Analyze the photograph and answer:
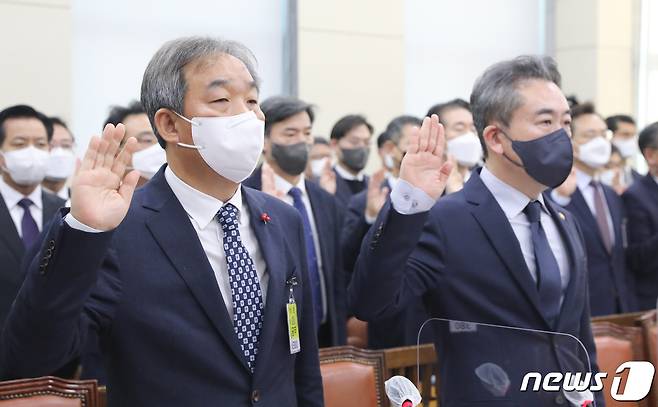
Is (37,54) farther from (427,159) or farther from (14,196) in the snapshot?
(427,159)

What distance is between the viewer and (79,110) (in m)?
6.82

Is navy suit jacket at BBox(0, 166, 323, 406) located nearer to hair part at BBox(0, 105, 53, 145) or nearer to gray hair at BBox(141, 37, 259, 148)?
gray hair at BBox(141, 37, 259, 148)

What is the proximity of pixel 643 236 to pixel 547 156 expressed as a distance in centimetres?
274

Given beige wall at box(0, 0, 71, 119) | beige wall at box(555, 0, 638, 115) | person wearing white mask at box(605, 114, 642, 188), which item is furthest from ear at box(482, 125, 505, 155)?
beige wall at box(555, 0, 638, 115)

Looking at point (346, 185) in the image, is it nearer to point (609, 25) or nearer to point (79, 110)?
point (79, 110)

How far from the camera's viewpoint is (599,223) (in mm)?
4883

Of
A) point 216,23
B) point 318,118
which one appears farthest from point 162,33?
point 318,118

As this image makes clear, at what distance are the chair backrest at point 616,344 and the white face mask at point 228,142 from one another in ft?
4.79

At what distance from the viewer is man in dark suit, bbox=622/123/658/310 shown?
4.96 metres

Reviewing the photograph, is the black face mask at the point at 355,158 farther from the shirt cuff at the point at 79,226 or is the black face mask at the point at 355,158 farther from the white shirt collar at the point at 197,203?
the shirt cuff at the point at 79,226

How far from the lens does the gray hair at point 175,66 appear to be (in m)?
2.04

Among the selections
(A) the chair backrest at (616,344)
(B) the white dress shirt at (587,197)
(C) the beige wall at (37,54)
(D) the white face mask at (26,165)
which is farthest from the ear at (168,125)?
(C) the beige wall at (37,54)

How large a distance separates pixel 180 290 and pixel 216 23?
595 cm

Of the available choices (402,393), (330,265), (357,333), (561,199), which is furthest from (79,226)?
(561,199)
